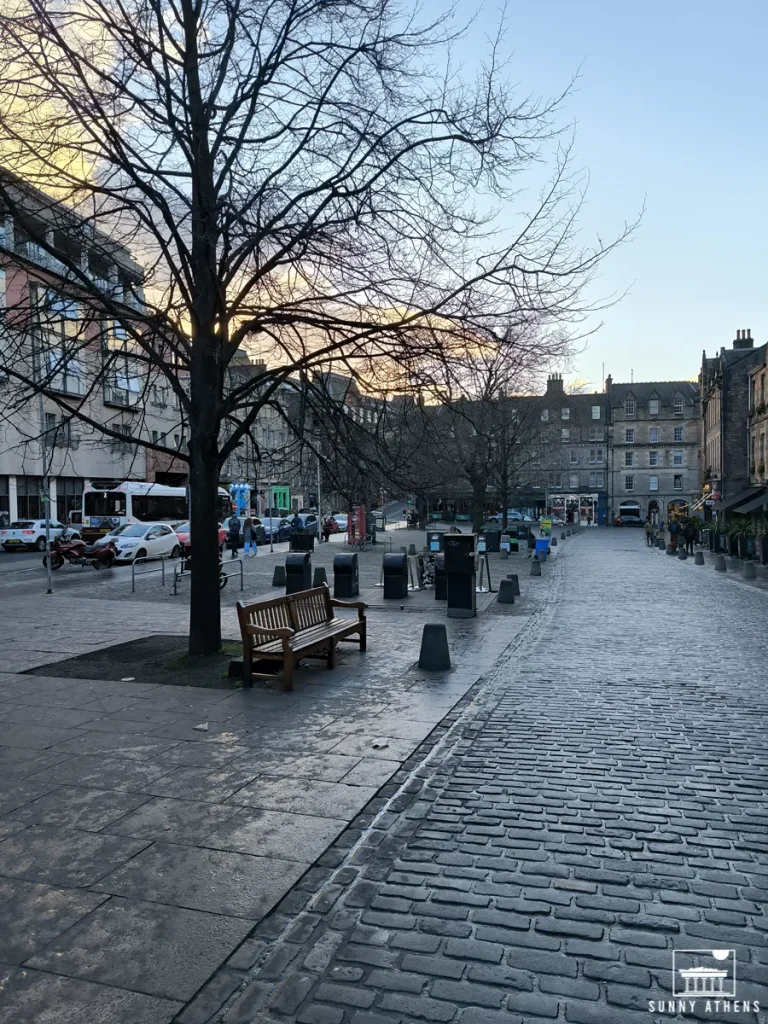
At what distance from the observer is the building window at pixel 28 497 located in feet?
135

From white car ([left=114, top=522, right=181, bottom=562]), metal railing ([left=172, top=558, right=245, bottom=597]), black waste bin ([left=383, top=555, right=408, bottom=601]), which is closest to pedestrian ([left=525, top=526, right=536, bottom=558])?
metal railing ([left=172, top=558, right=245, bottom=597])

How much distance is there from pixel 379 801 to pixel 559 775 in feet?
5.09

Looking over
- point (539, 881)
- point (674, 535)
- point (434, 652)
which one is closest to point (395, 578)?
point (434, 652)

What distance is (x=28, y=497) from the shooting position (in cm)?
4191

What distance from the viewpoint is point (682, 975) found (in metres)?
3.43

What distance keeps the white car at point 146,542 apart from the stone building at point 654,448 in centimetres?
6131

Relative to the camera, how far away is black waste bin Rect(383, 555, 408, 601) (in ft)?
56.5

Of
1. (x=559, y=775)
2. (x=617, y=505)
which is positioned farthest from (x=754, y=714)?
(x=617, y=505)

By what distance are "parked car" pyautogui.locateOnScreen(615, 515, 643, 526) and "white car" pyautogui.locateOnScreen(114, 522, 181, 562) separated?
2348 inches

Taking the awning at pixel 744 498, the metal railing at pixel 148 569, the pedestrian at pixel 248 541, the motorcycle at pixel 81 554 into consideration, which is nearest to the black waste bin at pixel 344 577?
the metal railing at pixel 148 569

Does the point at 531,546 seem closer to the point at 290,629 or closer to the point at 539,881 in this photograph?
the point at 290,629

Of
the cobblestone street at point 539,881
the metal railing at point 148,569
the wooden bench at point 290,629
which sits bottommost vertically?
the cobblestone street at point 539,881
